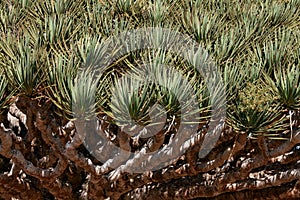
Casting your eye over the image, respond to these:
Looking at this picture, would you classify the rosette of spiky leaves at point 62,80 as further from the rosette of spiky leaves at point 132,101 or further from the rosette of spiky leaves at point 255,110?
the rosette of spiky leaves at point 255,110

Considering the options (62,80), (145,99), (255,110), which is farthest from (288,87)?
(62,80)

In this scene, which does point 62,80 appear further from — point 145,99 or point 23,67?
point 145,99

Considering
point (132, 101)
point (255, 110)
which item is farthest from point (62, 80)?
point (255, 110)

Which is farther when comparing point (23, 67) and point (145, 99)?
point (23, 67)

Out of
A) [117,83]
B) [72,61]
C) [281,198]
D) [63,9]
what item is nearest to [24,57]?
[72,61]

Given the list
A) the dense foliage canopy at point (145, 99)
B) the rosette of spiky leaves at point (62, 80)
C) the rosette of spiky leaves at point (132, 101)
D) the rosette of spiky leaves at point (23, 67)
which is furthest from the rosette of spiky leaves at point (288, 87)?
the rosette of spiky leaves at point (23, 67)

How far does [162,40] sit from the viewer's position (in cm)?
275

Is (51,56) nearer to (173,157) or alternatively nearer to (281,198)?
(173,157)

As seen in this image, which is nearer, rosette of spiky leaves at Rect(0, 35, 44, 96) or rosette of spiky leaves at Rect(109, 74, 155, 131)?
rosette of spiky leaves at Rect(109, 74, 155, 131)

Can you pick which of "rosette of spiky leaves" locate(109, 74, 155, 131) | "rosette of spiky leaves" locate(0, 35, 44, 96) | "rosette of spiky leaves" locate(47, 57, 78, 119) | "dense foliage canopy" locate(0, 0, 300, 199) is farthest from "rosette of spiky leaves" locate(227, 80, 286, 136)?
"rosette of spiky leaves" locate(0, 35, 44, 96)

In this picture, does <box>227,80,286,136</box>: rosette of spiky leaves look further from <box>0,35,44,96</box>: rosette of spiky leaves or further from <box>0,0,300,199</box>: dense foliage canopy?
<box>0,35,44,96</box>: rosette of spiky leaves

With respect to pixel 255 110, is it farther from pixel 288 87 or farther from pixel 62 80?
pixel 62 80

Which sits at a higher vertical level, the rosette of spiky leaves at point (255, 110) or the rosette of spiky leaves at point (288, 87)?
the rosette of spiky leaves at point (288, 87)

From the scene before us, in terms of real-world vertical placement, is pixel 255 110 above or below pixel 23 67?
below
